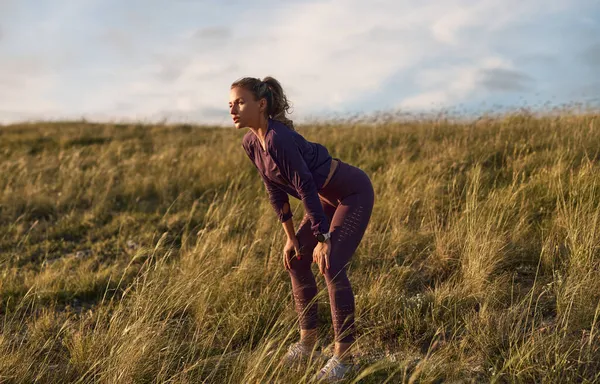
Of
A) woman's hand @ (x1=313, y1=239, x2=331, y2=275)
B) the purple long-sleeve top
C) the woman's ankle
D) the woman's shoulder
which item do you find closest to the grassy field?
the woman's ankle

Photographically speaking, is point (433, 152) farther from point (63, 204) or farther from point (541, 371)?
point (63, 204)

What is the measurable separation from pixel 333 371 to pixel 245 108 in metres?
1.51

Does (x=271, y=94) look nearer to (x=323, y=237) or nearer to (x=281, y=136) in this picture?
(x=281, y=136)

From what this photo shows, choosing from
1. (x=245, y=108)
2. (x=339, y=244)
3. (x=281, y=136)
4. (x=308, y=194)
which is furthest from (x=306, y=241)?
(x=245, y=108)

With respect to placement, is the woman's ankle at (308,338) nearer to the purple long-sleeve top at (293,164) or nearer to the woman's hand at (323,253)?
the woman's hand at (323,253)

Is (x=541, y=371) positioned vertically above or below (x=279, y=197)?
below

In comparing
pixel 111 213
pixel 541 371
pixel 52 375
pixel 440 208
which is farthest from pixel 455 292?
pixel 111 213

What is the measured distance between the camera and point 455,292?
3467 millimetres

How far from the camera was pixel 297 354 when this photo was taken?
2.94 m

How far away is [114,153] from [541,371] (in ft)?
31.0

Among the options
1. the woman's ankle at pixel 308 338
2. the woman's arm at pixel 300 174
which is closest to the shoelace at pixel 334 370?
the woman's ankle at pixel 308 338

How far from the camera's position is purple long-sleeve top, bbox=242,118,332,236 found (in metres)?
2.58

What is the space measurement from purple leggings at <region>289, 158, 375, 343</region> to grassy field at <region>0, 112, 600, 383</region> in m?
0.28

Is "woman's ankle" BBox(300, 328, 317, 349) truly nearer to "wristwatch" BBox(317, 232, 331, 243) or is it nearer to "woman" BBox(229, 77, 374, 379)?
"woman" BBox(229, 77, 374, 379)
